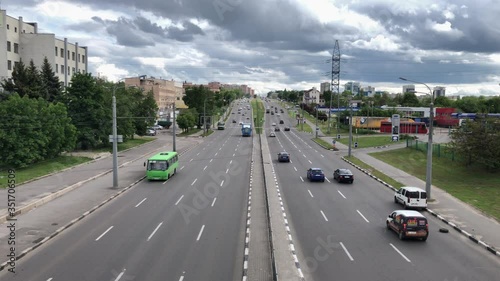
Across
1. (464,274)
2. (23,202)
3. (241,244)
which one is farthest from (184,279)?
(23,202)

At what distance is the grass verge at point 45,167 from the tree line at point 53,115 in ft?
2.51

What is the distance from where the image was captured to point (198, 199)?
101 feet

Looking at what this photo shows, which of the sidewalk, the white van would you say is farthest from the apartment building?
the white van

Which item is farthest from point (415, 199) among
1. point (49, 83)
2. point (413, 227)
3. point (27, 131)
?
point (49, 83)

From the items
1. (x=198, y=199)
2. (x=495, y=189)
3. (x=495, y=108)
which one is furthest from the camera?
(x=495, y=108)

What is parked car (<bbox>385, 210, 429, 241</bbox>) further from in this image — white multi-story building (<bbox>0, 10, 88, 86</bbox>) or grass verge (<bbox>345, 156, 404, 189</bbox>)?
white multi-story building (<bbox>0, 10, 88, 86</bbox>)

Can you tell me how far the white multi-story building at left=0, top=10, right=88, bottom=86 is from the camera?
238 feet

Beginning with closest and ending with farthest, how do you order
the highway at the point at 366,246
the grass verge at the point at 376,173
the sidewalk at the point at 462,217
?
1. the highway at the point at 366,246
2. the sidewalk at the point at 462,217
3. the grass verge at the point at 376,173

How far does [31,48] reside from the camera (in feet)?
263

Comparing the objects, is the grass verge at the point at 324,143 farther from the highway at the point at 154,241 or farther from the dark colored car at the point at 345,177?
the highway at the point at 154,241

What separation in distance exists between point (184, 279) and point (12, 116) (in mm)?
33565

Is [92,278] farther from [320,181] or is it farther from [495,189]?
[495,189]

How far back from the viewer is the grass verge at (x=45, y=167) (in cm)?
3792

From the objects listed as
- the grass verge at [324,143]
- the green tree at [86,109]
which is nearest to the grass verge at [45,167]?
the green tree at [86,109]
